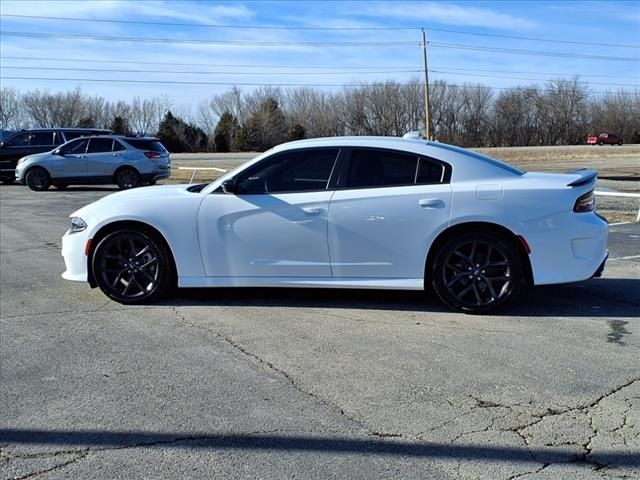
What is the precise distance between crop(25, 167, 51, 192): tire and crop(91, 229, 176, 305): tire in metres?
16.4

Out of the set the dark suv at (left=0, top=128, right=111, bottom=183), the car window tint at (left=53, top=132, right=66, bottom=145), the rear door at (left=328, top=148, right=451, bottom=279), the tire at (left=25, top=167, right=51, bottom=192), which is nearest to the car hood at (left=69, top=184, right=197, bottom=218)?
the rear door at (left=328, top=148, right=451, bottom=279)

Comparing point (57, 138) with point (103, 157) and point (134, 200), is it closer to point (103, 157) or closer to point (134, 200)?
point (103, 157)

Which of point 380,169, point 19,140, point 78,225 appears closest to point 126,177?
point 19,140

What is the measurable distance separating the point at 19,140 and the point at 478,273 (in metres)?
22.3

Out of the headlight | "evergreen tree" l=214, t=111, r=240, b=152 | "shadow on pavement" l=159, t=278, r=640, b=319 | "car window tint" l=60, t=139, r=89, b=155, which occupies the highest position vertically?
"evergreen tree" l=214, t=111, r=240, b=152

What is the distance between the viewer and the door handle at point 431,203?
616 cm

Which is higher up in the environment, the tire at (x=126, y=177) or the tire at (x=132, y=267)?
the tire at (x=126, y=177)

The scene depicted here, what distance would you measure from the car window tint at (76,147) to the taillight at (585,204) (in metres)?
18.1

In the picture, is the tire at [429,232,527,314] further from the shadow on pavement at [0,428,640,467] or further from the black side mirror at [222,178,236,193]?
the shadow on pavement at [0,428,640,467]

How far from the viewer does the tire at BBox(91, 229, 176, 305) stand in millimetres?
6684

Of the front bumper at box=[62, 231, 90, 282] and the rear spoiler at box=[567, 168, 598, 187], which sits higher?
the rear spoiler at box=[567, 168, 598, 187]

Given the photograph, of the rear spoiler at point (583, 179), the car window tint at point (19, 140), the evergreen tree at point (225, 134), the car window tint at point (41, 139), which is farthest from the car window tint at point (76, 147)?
the evergreen tree at point (225, 134)

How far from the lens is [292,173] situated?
6.56m

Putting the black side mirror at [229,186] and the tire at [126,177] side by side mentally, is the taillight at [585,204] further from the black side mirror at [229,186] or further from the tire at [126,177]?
the tire at [126,177]
